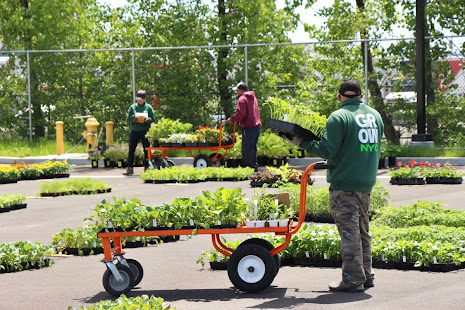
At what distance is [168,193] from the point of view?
16.6 m

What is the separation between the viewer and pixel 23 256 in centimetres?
946

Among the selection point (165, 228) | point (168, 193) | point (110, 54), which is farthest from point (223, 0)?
point (165, 228)

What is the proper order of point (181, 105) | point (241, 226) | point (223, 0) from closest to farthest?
point (241, 226) < point (181, 105) < point (223, 0)

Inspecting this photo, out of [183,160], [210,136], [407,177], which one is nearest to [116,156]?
[183,160]

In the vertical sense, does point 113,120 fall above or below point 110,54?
below

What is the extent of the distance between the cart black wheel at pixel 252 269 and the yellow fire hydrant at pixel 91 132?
17.7 m

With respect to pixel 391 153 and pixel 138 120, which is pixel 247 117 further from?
pixel 391 153

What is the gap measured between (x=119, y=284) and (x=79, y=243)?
2.37 metres

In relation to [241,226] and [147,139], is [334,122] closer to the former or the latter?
[241,226]

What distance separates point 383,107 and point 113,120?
8255 millimetres

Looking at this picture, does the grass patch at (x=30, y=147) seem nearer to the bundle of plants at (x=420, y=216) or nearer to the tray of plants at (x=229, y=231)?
the bundle of plants at (x=420, y=216)

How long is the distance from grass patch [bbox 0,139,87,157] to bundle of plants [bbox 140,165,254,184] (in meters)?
7.98

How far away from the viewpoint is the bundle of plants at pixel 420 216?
34.3ft

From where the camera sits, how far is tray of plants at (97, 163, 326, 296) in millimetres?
8055
